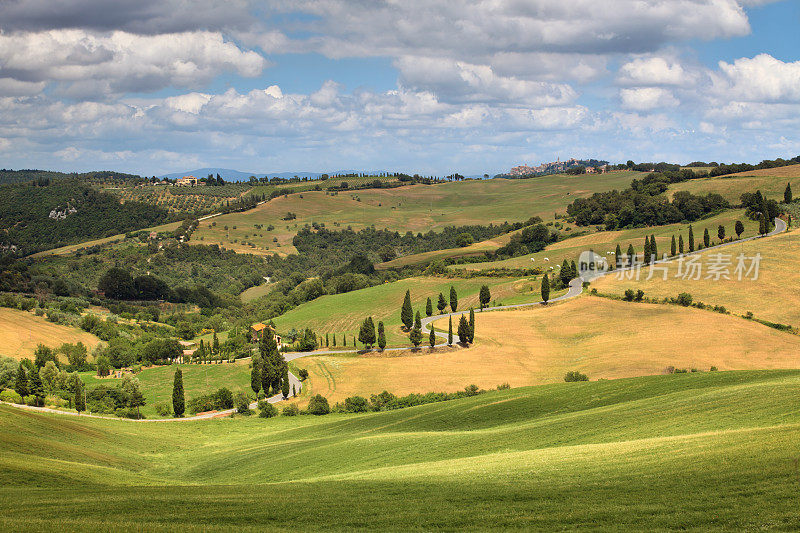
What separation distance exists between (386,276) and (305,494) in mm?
121390

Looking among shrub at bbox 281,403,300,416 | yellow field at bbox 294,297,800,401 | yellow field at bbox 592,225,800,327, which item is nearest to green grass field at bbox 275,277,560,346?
yellow field at bbox 294,297,800,401

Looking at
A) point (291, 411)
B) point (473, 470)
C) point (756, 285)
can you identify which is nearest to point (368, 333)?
point (291, 411)

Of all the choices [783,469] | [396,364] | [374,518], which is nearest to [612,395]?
[783,469]

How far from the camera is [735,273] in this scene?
90.1 m

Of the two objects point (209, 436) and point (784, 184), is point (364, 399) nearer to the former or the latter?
point (209, 436)

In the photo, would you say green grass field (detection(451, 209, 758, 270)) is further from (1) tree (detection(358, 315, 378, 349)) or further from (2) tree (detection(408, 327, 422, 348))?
(2) tree (detection(408, 327, 422, 348))

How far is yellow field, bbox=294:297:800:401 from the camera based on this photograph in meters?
61.5

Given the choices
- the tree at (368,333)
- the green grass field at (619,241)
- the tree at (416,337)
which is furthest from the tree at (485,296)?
the green grass field at (619,241)

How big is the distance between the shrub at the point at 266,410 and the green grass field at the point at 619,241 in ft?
236

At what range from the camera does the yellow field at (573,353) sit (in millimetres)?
61469

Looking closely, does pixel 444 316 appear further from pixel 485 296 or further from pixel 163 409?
pixel 163 409

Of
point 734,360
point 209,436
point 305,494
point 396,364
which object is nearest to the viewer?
point 305,494

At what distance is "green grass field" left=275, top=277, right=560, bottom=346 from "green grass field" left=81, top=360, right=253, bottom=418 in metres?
18.6

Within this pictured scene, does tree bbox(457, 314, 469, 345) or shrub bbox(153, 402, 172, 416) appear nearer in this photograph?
shrub bbox(153, 402, 172, 416)
